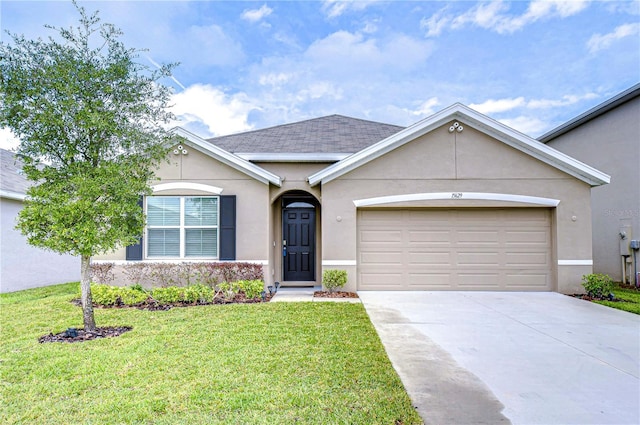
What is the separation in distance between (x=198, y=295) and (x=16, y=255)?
265 inches

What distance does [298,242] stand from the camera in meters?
11.0

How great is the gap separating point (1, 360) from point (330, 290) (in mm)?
6482

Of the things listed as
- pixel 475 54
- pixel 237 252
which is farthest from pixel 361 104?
pixel 237 252

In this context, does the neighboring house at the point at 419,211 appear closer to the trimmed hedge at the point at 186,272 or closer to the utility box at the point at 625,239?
the trimmed hedge at the point at 186,272

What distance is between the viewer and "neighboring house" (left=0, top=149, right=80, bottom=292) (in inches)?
401

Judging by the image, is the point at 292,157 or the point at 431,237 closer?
the point at 431,237

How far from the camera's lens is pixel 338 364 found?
440cm

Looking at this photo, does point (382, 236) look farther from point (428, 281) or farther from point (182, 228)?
point (182, 228)

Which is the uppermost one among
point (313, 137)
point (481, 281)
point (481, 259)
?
point (313, 137)

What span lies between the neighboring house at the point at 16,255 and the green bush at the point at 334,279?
8659 millimetres

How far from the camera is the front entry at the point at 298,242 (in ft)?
36.2

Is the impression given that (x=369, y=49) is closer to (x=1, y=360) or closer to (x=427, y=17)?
(x=427, y=17)

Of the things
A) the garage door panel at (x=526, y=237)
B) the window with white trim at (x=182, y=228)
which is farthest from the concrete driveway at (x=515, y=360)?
the window with white trim at (x=182, y=228)

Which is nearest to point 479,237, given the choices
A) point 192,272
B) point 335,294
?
point 335,294
